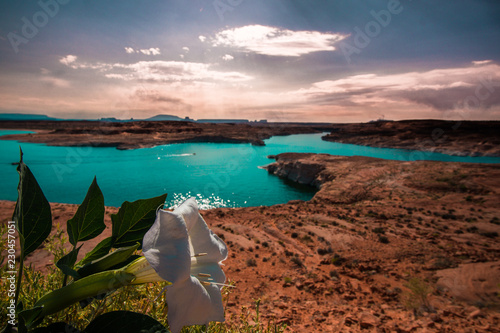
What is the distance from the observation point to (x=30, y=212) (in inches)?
28.6

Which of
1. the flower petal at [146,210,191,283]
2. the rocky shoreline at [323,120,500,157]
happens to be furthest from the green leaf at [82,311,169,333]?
the rocky shoreline at [323,120,500,157]

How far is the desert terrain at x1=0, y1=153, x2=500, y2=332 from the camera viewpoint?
4.73m

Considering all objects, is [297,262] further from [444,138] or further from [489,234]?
[444,138]

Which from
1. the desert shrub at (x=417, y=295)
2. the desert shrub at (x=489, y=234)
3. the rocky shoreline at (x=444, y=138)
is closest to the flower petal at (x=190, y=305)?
the desert shrub at (x=417, y=295)

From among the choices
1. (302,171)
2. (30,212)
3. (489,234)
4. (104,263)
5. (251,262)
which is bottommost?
(302,171)

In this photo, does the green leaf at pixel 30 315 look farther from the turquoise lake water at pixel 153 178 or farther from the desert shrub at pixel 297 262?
the turquoise lake water at pixel 153 178

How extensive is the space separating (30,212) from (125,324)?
442 millimetres

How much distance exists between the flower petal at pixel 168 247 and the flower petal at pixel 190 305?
53 millimetres

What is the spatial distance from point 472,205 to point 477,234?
7917 mm

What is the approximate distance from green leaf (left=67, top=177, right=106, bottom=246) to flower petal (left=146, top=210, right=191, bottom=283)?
0.28 m

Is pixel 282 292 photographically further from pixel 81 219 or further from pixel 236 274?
pixel 81 219

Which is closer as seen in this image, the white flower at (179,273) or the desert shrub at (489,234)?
the white flower at (179,273)

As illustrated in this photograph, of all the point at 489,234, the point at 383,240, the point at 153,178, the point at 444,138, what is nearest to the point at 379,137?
the point at 444,138

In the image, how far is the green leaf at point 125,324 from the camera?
2.00 ft
